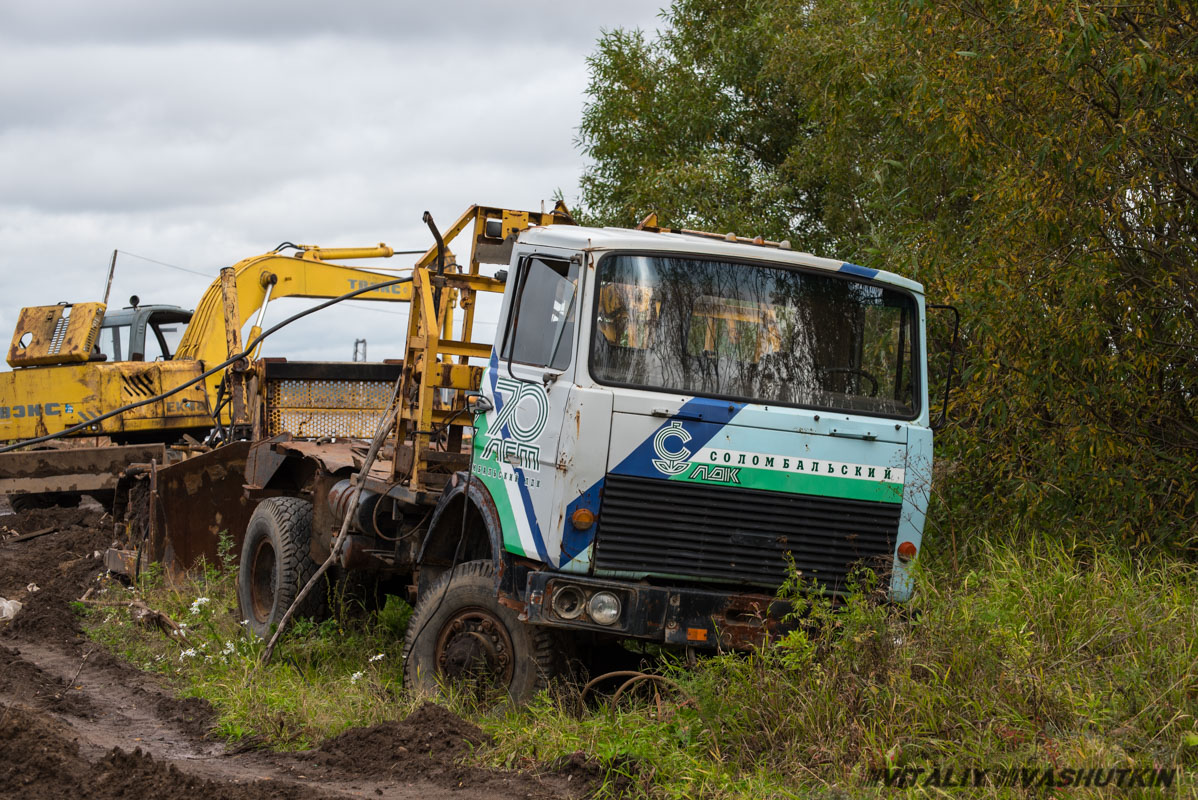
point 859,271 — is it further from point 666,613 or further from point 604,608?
point 604,608

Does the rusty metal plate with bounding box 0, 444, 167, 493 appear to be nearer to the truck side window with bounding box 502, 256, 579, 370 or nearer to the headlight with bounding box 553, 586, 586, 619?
the truck side window with bounding box 502, 256, 579, 370

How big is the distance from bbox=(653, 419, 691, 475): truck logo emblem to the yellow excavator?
9.72 metres

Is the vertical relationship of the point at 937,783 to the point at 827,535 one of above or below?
below

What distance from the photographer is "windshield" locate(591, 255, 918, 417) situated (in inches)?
242

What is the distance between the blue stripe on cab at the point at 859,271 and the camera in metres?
6.58

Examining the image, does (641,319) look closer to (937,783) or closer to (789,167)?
(937,783)

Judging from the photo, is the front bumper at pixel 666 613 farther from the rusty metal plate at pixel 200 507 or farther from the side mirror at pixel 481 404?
the rusty metal plate at pixel 200 507

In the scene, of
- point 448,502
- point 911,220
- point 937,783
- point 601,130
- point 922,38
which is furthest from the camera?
point 601,130

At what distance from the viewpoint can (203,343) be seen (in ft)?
53.8

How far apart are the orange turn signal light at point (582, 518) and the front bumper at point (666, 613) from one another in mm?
257

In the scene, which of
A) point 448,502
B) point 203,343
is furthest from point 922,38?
point 203,343

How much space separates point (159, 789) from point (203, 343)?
12.0m

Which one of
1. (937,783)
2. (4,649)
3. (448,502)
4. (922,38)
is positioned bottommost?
(4,649)

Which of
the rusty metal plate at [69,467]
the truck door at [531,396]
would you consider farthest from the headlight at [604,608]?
the rusty metal plate at [69,467]
